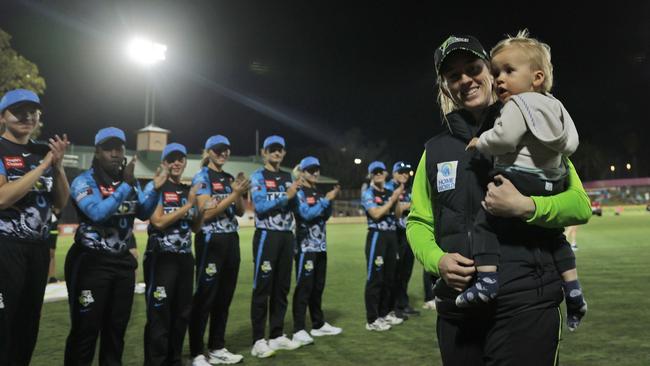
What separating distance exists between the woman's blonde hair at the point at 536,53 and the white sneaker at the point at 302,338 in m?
4.98

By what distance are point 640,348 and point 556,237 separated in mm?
4694

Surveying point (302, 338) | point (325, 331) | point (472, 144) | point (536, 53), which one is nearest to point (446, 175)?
point (472, 144)

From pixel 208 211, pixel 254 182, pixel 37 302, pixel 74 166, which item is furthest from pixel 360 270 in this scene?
pixel 74 166

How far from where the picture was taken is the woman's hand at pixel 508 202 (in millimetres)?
1918

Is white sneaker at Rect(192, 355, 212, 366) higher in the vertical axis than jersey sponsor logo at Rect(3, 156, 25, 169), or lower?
lower

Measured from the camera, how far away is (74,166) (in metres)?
38.7

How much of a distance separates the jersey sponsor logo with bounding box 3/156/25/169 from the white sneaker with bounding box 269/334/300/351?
3541mm

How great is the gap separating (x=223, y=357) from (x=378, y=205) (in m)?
3.55

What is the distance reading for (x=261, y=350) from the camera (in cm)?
583

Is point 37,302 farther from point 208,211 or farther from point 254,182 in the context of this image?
point 254,182

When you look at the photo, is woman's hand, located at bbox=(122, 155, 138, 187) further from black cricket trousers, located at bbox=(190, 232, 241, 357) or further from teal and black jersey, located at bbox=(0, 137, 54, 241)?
black cricket trousers, located at bbox=(190, 232, 241, 357)

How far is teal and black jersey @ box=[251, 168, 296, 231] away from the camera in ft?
20.8

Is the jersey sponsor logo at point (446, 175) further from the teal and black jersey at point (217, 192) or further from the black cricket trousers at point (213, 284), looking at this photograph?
the black cricket trousers at point (213, 284)

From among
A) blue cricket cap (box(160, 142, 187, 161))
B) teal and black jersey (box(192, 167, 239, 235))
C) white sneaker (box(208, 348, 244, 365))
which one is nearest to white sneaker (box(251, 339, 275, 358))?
white sneaker (box(208, 348, 244, 365))
